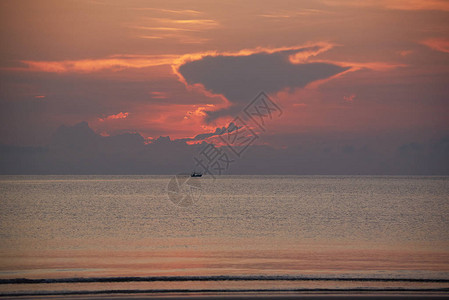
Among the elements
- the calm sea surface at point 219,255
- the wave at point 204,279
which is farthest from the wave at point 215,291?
the wave at point 204,279

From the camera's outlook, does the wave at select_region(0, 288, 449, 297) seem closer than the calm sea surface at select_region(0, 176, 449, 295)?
Yes

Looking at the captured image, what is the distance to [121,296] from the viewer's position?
53.1 ft

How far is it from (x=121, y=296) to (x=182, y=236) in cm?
1916

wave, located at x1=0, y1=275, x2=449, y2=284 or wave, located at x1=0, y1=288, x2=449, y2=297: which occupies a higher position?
wave, located at x1=0, y1=275, x2=449, y2=284

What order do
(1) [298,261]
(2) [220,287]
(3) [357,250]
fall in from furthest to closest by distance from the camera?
(3) [357,250] → (1) [298,261] → (2) [220,287]

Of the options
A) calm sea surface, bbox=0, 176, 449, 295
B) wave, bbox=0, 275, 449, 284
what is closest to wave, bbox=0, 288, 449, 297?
calm sea surface, bbox=0, 176, 449, 295

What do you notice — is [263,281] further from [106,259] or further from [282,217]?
[282,217]

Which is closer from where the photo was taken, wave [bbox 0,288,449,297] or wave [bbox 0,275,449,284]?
wave [bbox 0,288,449,297]

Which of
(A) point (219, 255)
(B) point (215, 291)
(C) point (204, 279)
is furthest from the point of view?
(A) point (219, 255)

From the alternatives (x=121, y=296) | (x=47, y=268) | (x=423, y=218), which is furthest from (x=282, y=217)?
(x=121, y=296)

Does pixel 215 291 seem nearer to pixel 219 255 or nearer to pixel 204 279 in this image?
pixel 204 279

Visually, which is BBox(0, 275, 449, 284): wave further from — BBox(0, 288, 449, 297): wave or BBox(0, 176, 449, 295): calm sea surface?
BBox(0, 288, 449, 297): wave

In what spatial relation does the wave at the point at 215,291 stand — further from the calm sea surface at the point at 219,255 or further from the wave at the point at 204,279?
the wave at the point at 204,279

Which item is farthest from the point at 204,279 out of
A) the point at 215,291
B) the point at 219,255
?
the point at 219,255
